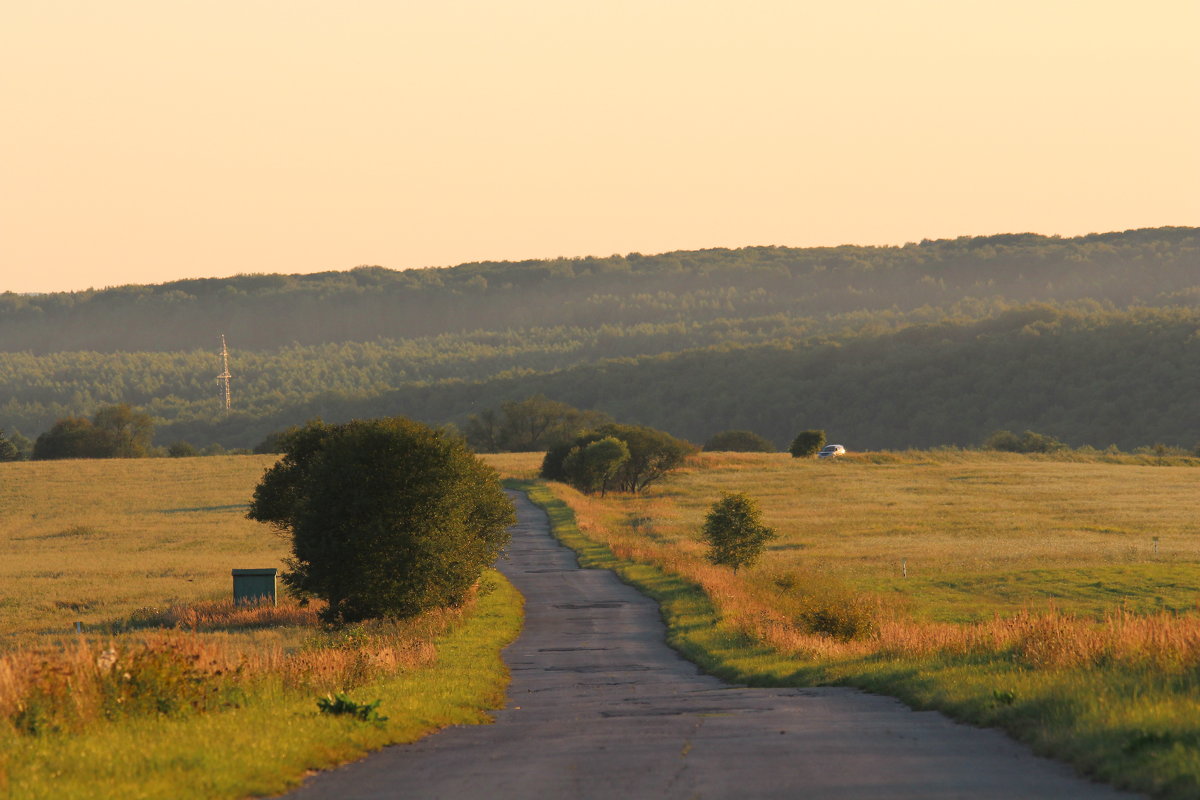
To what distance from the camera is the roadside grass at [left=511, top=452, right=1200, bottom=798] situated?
551 inches

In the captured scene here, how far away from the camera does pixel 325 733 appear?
45.2 feet

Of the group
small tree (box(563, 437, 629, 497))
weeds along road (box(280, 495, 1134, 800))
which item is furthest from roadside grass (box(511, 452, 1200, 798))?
small tree (box(563, 437, 629, 497))

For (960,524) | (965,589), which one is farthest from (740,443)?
(965,589)

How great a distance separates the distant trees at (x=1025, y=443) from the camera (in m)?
145

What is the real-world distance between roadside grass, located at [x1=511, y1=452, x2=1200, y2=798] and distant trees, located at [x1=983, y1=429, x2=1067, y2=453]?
25.0 m

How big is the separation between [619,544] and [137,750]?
4367cm

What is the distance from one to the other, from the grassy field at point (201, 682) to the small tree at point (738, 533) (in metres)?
8.49

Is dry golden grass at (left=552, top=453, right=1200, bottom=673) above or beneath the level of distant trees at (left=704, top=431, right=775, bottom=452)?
above

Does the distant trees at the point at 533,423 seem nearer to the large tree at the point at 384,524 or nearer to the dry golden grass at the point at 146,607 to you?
the dry golden grass at the point at 146,607

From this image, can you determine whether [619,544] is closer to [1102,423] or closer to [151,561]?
[151,561]

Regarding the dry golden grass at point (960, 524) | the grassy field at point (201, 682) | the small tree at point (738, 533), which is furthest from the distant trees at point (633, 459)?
the grassy field at point (201, 682)

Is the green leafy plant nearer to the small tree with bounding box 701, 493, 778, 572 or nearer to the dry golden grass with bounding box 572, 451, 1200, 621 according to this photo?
the dry golden grass with bounding box 572, 451, 1200, 621

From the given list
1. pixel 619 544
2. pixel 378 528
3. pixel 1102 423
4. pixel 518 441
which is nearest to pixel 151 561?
pixel 619 544

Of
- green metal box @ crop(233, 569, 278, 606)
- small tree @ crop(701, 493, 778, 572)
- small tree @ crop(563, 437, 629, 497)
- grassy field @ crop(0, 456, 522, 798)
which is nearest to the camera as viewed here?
grassy field @ crop(0, 456, 522, 798)
